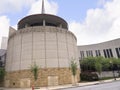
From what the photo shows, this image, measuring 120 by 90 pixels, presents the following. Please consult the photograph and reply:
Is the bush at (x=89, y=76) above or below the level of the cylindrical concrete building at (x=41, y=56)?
below

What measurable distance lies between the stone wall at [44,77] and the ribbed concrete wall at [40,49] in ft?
4.30

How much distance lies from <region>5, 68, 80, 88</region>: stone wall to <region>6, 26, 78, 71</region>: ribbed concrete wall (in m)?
1.31

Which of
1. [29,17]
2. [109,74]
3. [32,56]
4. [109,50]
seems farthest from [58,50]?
[109,50]

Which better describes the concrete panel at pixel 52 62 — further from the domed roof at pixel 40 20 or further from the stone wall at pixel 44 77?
the domed roof at pixel 40 20

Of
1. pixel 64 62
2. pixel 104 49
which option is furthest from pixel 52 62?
pixel 104 49

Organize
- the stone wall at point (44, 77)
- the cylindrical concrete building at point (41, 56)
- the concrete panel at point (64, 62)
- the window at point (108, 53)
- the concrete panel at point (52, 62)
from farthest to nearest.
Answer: the window at point (108, 53) < the concrete panel at point (64, 62) < the concrete panel at point (52, 62) < the cylindrical concrete building at point (41, 56) < the stone wall at point (44, 77)

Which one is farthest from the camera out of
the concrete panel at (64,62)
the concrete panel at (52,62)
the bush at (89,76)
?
the bush at (89,76)

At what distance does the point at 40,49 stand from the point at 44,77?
298 inches

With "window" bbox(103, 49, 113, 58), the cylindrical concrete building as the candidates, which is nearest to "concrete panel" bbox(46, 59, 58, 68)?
the cylindrical concrete building

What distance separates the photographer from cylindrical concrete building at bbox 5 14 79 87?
3850cm

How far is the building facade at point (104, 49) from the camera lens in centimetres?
8669

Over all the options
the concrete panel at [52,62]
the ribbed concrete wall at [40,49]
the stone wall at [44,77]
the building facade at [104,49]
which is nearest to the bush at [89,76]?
the stone wall at [44,77]

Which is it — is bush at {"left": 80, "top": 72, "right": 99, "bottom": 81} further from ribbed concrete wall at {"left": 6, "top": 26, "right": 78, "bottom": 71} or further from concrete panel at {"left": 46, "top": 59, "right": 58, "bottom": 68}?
concrete panel at {"left": 46, "top": 59, "right": 58, "bottom": 68}

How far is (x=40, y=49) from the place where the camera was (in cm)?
4003
